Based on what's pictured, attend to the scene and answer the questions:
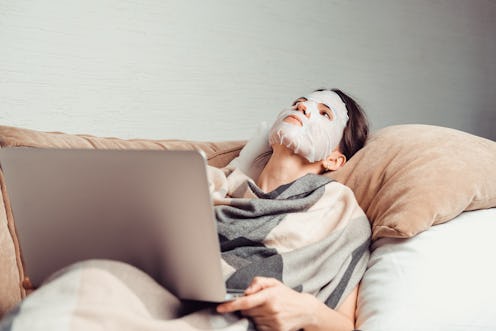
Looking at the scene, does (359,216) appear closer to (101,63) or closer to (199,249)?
(199,249)

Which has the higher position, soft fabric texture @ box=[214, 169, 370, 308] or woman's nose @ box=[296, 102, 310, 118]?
woman's nose @ box=[296, 102, 310, 118]

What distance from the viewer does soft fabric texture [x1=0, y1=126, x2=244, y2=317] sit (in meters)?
1.29

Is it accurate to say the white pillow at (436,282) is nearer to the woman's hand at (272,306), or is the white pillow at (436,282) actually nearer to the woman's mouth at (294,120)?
the woman's hand at (272,306)

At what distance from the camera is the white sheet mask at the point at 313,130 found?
1521 millimetres

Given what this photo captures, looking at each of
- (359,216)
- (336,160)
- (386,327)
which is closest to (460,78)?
(336,160)

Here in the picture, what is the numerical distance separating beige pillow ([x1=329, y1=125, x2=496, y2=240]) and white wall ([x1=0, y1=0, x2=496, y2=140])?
3.21 feet

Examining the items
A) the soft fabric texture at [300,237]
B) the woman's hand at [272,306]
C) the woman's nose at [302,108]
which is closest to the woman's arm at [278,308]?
the woman's hand at [272,306]

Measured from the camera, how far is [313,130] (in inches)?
61.2

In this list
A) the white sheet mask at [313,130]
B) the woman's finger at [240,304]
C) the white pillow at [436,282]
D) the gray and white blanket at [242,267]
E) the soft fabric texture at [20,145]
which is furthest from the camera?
the white sheet mask at [313,130]

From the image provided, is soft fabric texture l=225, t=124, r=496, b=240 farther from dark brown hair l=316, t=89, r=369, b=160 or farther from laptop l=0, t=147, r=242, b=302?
laptop l=0, t=147, r=242, b=302

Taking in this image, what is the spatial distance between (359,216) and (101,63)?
3.95 ft

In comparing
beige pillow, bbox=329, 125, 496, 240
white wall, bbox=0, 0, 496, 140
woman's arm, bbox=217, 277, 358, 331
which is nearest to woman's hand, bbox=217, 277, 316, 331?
woman's arm, bbox=217, 277, 358, 331

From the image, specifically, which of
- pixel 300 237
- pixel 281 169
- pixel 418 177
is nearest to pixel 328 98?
pixel 281 169

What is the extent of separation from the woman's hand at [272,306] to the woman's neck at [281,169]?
1.64 feet
